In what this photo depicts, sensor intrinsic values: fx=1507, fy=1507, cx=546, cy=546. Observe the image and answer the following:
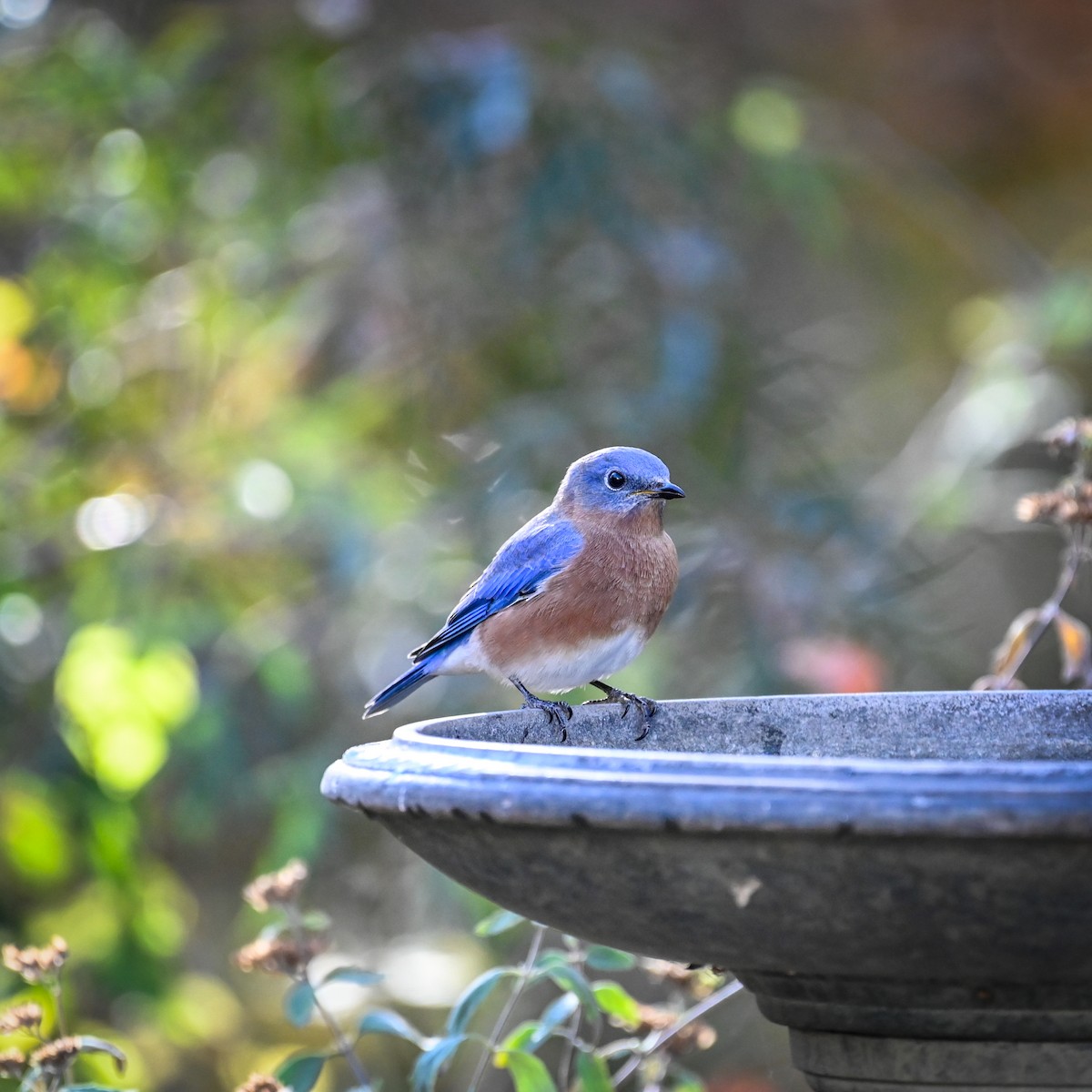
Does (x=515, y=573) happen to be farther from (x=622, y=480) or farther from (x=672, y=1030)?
(x=672, y=1030)

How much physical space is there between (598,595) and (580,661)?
13 cm

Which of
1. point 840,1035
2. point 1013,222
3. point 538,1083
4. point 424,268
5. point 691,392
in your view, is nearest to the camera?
point 840,1035

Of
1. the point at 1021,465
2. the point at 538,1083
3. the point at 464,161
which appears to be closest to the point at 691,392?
the point at 464,161

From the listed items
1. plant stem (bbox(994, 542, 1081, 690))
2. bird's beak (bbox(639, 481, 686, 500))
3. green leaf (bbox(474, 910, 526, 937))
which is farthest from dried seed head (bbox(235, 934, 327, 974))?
plant stem (bbox(994, 542, 1081, 690))

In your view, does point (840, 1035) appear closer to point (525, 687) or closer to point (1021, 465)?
point (525, 687)

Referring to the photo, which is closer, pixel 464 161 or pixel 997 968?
pixel 997 968

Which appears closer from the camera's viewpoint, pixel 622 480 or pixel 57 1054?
pixel 57 1054

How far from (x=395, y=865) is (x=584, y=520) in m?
2.42

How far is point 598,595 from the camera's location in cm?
274

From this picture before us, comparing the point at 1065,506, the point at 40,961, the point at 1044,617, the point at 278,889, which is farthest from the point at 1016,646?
the point at 40,961

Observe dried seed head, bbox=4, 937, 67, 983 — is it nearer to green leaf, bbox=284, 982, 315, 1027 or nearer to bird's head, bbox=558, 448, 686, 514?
green leaf, bbox=284, 982, 315, 1027

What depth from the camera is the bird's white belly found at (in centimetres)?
275

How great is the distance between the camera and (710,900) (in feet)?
4.52

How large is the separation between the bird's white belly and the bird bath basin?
3.33ft
